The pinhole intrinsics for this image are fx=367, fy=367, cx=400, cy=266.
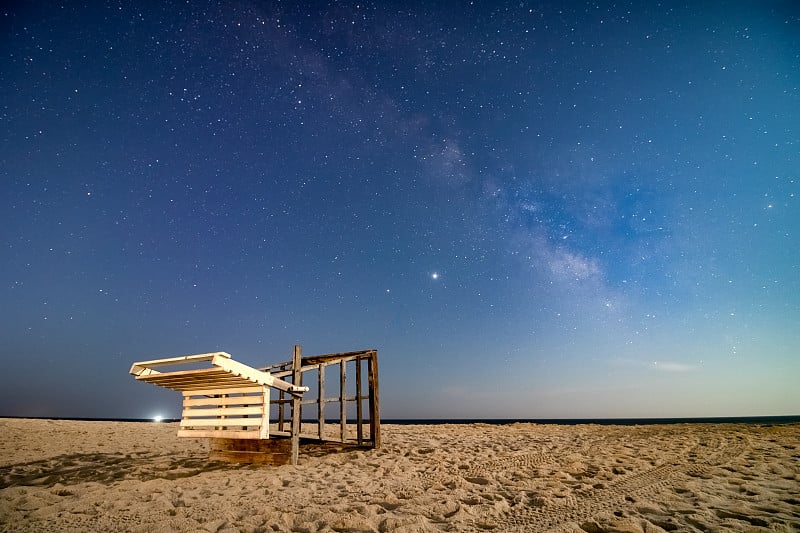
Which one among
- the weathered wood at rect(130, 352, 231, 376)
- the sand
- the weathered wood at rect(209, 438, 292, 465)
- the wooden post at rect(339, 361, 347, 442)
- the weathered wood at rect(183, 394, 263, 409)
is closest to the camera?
the sand

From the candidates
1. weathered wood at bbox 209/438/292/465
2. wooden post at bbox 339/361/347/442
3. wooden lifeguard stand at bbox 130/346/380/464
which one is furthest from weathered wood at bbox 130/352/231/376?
wooden post at bbox 339/361/347/442

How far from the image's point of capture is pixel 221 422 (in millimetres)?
7637

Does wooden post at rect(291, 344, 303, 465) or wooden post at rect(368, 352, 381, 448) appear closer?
wooden post at rect(291, 344, 303, 465)

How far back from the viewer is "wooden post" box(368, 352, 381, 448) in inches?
419

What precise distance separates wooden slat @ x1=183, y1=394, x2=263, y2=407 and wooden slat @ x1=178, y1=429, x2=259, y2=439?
529mm

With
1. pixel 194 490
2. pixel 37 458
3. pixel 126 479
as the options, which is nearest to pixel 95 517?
pixel 194 490

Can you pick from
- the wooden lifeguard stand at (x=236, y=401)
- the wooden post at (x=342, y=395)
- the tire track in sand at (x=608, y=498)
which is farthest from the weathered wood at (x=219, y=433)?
the tire track in sand at (x=608, y=498)

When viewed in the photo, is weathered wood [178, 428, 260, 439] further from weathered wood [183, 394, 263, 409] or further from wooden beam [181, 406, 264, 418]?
weathered wood [183, 394, 263, 409]

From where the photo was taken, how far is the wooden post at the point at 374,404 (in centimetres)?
1063

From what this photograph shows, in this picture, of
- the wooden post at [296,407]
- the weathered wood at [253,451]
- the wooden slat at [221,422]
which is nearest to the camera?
the wooden slat at [221,422]

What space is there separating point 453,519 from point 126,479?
6313mm

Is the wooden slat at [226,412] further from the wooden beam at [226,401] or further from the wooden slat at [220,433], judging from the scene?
the wooden slat at [220,433]

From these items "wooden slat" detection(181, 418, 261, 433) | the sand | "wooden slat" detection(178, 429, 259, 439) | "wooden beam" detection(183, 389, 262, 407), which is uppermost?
"wooden beam" detection(183, 389, 262, 407)

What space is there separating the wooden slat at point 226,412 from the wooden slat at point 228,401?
102mm
